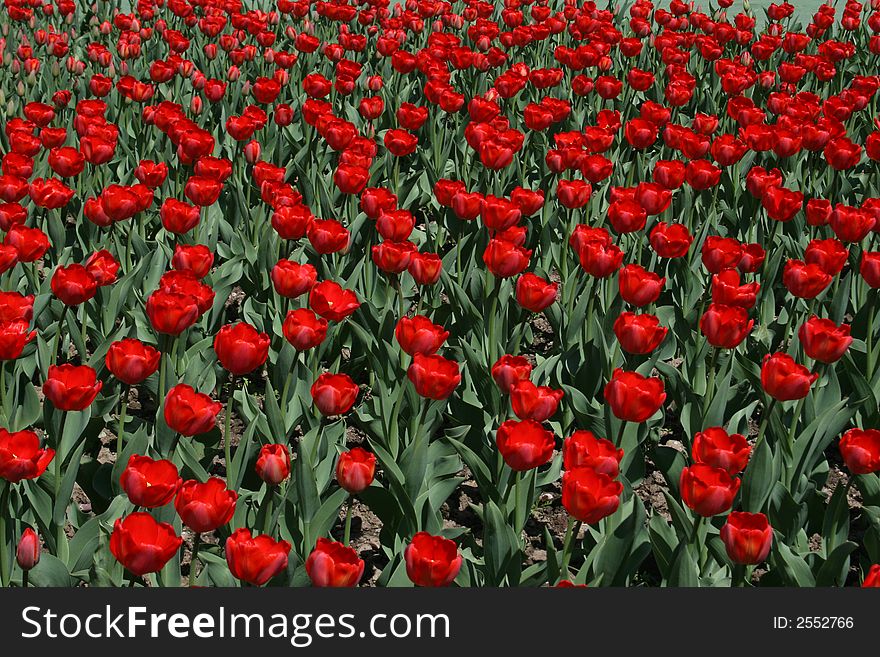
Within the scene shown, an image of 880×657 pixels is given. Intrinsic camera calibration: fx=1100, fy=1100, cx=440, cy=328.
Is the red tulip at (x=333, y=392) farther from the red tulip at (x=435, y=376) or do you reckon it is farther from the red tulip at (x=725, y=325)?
the red tulip at (x=725, y=325)

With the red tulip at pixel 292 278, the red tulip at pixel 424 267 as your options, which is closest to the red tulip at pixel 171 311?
the red tulip at pixel 292 278

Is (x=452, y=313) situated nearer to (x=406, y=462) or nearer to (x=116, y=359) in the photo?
(x=406, y=462)

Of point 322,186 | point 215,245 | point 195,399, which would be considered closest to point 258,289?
point 215,245

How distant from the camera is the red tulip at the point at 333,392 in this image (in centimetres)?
244

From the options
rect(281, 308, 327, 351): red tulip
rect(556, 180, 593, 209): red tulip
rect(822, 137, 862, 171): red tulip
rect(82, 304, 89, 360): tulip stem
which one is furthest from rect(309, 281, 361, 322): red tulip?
rect(822, 137, 862, 171): red tulip

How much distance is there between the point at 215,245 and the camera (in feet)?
13.6

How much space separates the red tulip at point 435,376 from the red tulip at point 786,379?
69 cm

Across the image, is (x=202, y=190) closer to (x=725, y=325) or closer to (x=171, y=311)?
(x=171, y=311)

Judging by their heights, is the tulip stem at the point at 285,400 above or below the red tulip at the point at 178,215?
below

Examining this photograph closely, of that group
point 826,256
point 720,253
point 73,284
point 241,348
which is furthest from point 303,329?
point 826,256

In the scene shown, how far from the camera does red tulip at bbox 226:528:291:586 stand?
6.27ft

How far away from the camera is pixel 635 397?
234 centimetres

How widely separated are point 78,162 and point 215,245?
57 cm

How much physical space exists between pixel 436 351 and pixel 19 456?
140 cm
